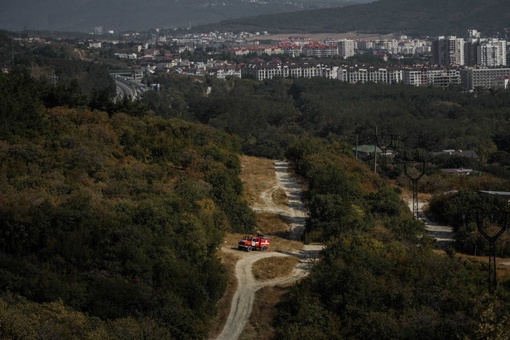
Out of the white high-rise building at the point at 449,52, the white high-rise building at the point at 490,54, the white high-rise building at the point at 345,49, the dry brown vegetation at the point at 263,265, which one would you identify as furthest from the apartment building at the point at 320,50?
the dry brown vegetation at the point at 263,265

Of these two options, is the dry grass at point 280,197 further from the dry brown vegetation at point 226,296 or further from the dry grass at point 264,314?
the dry grass at point 264,314

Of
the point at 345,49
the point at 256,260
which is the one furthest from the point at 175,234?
the point at 345,49

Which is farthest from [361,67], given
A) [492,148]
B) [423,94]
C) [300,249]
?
[300,249]

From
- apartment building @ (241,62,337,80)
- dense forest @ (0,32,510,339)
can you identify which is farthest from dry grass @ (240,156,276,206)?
apartment building @ (241,62,337,80)

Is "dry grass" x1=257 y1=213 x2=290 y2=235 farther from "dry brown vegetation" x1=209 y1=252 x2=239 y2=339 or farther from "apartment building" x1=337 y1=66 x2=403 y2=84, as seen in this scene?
"apartment building" x1=337 y1=66 x2=403 y2=84

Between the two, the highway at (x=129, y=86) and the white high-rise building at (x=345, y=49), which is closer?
the highway at (x=129, y=86)
